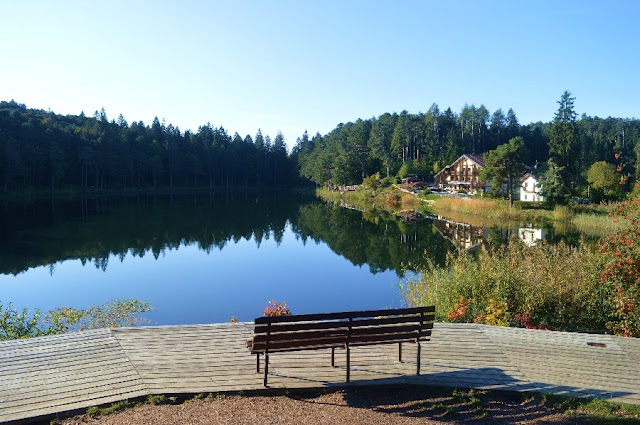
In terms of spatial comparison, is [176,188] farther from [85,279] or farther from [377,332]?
[377,332]

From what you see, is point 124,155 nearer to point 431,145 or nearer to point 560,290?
point 431,145

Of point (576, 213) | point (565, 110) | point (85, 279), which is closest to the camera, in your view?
point (85, 279)

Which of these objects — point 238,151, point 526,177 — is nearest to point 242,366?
point 526,177

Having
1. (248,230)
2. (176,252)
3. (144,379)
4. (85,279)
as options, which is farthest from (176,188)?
(144,379)

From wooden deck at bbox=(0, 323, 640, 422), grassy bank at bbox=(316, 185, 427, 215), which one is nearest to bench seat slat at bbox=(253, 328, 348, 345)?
wooden deck at bbox=(0, 323, 640, 422)

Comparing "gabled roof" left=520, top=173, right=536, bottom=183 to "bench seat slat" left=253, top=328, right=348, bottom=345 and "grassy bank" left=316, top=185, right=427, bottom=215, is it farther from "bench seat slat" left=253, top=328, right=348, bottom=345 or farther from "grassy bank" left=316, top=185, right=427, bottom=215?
"bench seat slat" left=253, top=328, right=348, bottom=345

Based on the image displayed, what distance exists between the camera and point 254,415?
17.1 ft

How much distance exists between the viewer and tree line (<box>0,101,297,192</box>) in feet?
217

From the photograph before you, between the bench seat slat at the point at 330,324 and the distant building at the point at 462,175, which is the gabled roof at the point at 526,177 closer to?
the distant building at the point at 462,175

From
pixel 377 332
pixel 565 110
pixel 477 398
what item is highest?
pixel 565 110

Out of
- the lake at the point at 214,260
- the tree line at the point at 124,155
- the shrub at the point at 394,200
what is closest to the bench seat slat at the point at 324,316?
the lake at the point at 214,260

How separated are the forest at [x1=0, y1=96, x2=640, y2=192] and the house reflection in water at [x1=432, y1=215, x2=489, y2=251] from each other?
19224 mm

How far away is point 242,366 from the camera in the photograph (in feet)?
21.0

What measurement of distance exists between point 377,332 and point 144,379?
3.01m
